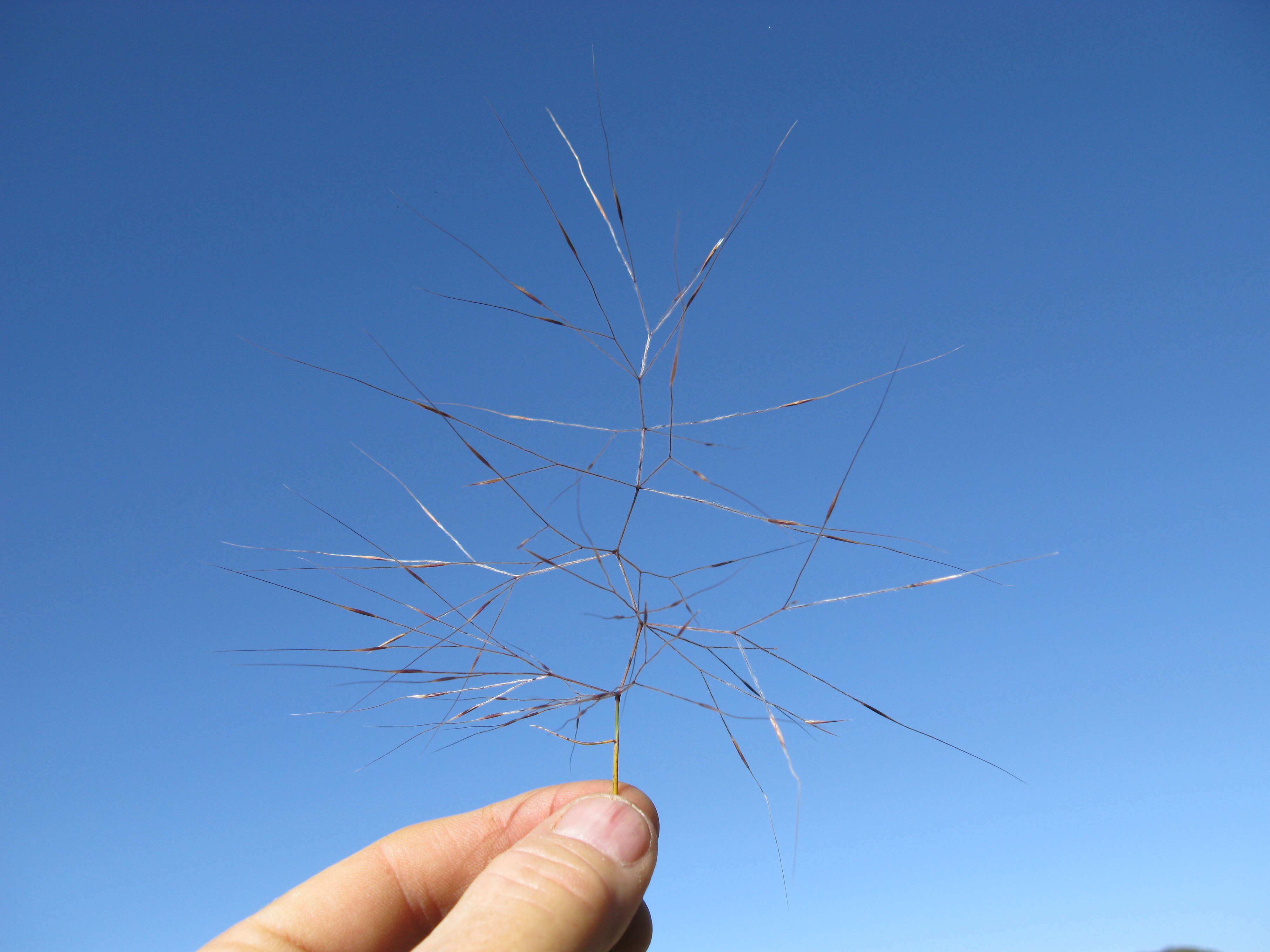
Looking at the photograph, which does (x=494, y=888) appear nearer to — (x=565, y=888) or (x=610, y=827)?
(x=565, y=888)

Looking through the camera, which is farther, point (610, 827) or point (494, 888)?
point (610, 827)

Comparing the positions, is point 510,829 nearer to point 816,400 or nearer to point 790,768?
point 790,768

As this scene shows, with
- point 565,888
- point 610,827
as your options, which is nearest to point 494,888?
point 565,888

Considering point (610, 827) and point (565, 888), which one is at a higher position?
point (610, 827)

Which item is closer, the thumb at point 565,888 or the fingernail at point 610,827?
the thumb at point 565,888

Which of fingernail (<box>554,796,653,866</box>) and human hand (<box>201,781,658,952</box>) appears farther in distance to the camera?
fingernail (<box>554,796,653,866</box>)
